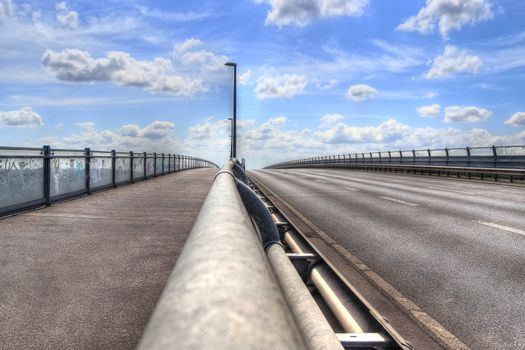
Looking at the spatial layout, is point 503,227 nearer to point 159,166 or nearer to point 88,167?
point 88,167

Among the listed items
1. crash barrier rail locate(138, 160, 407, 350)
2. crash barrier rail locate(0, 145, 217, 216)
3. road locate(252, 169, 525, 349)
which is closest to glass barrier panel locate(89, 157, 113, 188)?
crash barrier rail locate(0, 145, 217, 216)

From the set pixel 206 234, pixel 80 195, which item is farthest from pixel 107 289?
pixel 80 195

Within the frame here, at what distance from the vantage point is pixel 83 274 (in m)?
5.79

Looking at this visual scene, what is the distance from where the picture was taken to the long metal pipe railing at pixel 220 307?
0.92 metres

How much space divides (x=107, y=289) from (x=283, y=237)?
301cm

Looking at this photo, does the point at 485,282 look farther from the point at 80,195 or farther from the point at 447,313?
the point at 80,195

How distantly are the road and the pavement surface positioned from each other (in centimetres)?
296

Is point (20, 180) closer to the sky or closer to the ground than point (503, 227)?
closer to the sky

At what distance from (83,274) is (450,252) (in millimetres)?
5456

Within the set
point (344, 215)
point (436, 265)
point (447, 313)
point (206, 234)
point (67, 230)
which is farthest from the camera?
point (344, 215)

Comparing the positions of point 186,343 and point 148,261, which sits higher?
point 186,343

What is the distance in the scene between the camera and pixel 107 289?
5.22m

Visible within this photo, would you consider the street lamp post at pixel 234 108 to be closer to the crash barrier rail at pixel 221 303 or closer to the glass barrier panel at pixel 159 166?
the glass barrier panel at pixel 159 166

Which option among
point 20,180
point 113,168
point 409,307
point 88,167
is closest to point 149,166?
point 113,168
